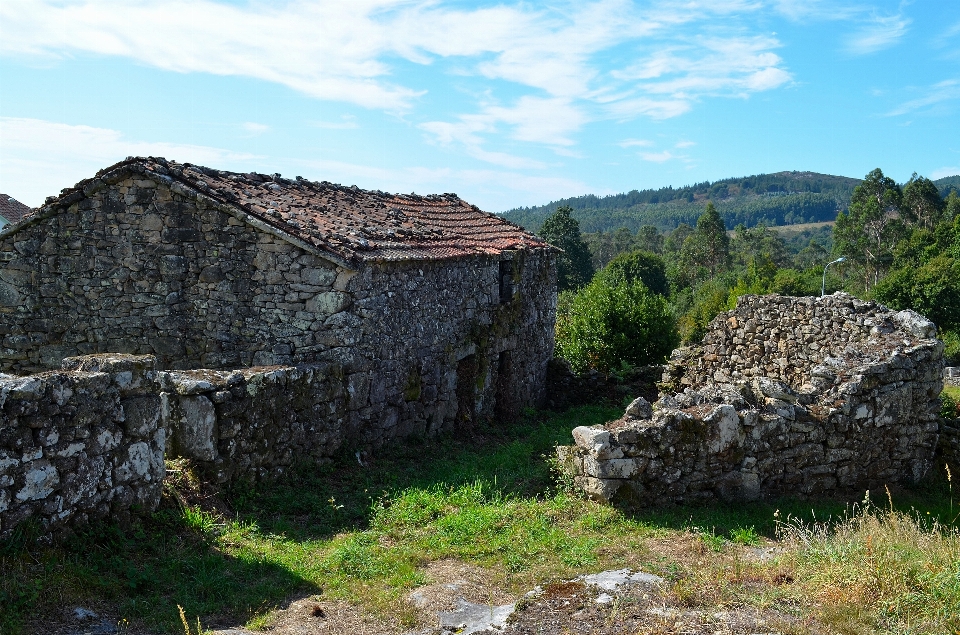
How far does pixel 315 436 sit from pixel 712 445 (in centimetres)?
471

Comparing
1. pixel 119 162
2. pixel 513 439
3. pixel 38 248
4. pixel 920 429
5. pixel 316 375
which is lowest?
pixel 513 439

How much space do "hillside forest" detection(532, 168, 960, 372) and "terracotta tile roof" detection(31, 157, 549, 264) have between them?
17.2 feet

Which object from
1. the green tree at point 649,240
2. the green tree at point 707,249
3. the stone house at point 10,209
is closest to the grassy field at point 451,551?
the stone house at point 10,209

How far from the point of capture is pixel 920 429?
9938 millimetres

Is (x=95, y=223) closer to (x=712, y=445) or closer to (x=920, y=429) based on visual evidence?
(x=712, y=445)

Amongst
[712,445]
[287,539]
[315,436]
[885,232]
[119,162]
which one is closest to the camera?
[287,539]

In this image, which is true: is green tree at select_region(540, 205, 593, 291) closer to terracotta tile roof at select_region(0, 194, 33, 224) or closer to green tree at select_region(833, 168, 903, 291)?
green tree at select_region(833, 168, 903, 291)

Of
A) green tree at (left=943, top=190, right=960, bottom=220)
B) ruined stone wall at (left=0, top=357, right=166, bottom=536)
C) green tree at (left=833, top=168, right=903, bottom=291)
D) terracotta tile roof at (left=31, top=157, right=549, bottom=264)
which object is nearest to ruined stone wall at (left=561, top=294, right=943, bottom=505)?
ruined stone wall at (left=0, top=357, right=166, bottom=536)

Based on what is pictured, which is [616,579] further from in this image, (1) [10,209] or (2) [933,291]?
(2) [933,291]

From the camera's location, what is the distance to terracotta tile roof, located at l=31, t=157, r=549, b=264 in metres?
10.8

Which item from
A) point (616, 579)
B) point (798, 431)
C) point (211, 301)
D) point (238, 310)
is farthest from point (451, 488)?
point (211, 301)

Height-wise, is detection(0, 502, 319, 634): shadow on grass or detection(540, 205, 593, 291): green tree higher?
detection(540, 205, 593, 291): green tree

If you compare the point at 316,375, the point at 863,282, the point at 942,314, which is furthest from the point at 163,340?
the point at 863,282

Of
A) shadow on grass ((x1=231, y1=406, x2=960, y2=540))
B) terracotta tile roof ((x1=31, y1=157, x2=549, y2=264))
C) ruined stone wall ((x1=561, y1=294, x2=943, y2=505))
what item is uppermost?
terracotta tile roof ((x1=31, y1=157, x2=549, y2=264))
